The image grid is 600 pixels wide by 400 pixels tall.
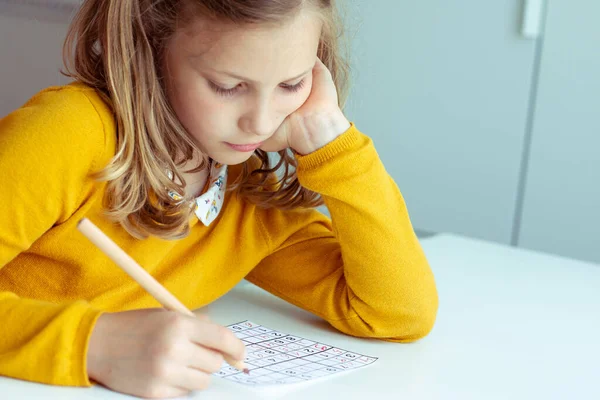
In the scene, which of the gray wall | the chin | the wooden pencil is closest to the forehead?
the chin

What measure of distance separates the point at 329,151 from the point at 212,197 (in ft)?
0.48

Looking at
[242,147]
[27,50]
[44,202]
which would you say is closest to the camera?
[44,202]

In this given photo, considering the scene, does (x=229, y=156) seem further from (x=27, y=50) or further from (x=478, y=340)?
(x=27, y=50)

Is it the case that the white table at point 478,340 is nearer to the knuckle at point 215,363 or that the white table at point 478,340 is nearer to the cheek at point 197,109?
the knuckle at point 215,363

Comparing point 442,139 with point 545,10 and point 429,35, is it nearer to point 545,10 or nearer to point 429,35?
point 429,35

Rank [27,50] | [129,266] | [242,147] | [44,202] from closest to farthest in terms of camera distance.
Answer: [129,266] < [44,202] < [242,147] < [27,50]

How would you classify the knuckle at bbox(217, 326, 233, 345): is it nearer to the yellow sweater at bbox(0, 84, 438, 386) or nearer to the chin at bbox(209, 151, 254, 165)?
the yellow sweater at bbox(0, 84, 438, 386)

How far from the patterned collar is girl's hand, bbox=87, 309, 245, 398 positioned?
0.24m

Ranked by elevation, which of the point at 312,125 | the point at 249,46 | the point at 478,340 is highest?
the point at 249,46

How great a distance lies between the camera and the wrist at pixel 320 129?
0.92 metres

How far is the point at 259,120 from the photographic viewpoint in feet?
2.70

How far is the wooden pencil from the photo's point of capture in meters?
0.60

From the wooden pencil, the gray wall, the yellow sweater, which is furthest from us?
the gray wall

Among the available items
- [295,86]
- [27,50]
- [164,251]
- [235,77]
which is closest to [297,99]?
[295,86]
